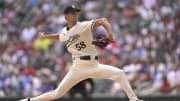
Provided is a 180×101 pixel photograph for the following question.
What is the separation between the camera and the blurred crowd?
1814 cm

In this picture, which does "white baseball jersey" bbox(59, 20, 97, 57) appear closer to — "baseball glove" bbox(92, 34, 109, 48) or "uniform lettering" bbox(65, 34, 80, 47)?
"uniform lettering" bbox(65, 34, 80, 47)

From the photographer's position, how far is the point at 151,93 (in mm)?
17297

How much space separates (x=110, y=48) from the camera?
20.0 meters

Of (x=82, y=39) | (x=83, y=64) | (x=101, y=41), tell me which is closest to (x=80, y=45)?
(x=82, y=39)

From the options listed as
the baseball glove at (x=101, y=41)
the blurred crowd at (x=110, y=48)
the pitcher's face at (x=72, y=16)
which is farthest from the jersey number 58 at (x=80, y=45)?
the blurred crowd at (x=110, y=48)

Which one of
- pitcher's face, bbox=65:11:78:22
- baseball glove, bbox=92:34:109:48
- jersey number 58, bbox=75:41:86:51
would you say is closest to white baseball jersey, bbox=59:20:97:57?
jersey number 58, bbox=75:41:86:51

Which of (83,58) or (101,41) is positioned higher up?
(101,41)

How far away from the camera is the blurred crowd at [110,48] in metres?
18.1

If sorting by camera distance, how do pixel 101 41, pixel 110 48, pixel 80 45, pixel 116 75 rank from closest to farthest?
pixel 101 41
pixel 116 75
pixel 80 45
pixel 110 48

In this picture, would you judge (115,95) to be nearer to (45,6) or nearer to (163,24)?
(163,24)

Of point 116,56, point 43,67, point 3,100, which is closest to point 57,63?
point 43,67

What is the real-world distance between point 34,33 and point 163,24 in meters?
4.72

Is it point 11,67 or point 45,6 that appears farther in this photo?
point 45,6

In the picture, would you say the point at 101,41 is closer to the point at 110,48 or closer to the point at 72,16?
the point at 72,16
